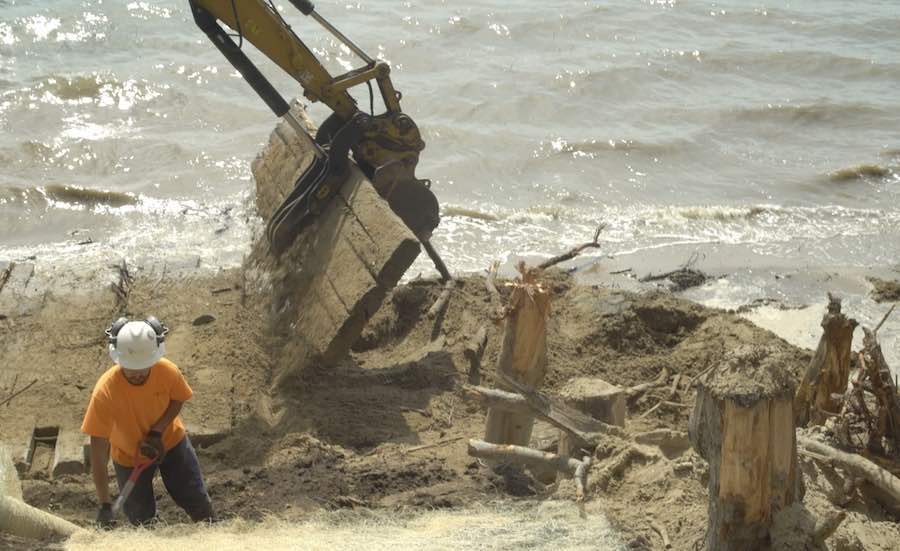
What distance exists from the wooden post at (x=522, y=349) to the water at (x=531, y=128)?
479cm

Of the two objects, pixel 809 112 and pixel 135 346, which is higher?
pixel 135 346

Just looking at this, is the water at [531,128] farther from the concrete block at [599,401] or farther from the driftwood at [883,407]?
the concrete block at [599,401]

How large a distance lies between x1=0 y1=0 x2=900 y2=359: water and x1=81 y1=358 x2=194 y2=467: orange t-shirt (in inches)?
216

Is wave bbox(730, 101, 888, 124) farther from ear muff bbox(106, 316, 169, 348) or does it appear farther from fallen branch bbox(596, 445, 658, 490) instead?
ear muff bbox(106, 316, 169, 348)

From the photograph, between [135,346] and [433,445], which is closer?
[135,346]

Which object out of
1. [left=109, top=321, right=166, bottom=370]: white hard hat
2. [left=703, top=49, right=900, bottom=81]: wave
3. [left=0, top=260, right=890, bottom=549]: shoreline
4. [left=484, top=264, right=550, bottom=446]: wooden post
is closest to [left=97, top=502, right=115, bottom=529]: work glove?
[left=0, top=260, right=890, bottom=549]: shoreline

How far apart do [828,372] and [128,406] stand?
387 centimetres

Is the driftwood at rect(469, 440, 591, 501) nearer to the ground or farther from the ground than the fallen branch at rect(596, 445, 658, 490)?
nearer to the ground

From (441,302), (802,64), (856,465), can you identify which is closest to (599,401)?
(856,465)

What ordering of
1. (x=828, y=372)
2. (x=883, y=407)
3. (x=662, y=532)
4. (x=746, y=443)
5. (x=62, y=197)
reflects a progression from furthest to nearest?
(x=62, y=197) < (x=828, y=372) < (x=883, y=407) < (x=662, y=532) < (x=746, y=443)

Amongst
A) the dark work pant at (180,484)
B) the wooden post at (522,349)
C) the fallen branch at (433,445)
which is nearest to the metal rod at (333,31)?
the wooden post at (522,349)

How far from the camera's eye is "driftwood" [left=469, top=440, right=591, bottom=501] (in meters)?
5.49

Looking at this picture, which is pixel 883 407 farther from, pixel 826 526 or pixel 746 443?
pixel 746 443

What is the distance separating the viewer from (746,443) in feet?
14.5
